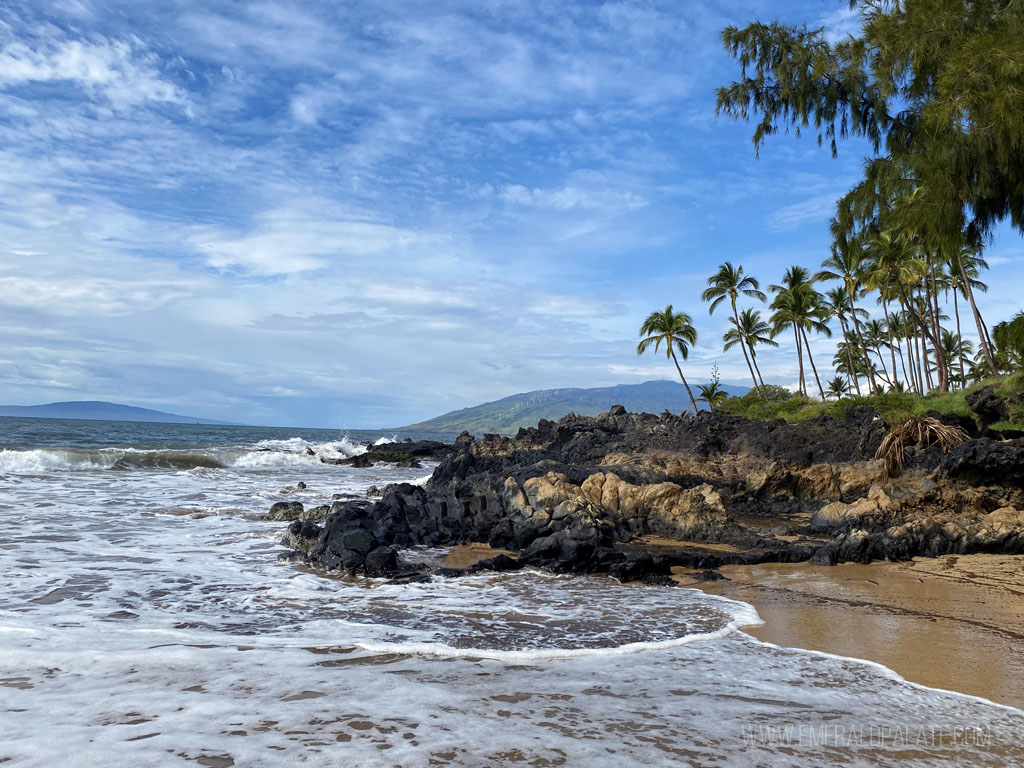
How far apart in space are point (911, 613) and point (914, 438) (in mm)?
9661

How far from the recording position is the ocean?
3.52 metres

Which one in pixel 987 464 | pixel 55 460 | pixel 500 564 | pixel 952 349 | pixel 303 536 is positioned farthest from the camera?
pixel 952 349

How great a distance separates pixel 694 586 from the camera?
816 centimetres

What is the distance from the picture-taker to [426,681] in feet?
15.1

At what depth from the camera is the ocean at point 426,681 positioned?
352 centimetres

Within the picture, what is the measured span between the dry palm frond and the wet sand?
5.44 m

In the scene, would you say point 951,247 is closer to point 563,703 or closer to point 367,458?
point 563,703

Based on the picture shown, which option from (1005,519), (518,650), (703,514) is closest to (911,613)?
(518,650)

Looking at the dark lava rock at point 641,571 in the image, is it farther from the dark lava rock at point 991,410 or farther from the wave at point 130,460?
the wave at point 130,460

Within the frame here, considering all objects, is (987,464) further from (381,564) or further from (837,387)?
(837,387)

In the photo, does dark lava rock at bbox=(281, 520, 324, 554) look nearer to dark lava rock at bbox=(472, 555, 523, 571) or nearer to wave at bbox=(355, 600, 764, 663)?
dark lava rock at bbox=(472, 555, 523, 571)

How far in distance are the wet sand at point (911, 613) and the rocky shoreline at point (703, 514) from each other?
530mm

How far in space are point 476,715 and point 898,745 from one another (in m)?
2.41

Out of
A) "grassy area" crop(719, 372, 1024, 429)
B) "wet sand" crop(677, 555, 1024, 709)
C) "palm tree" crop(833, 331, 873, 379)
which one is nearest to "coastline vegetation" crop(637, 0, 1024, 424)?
"grassy area" crop(719, 372, 1024, 429)
